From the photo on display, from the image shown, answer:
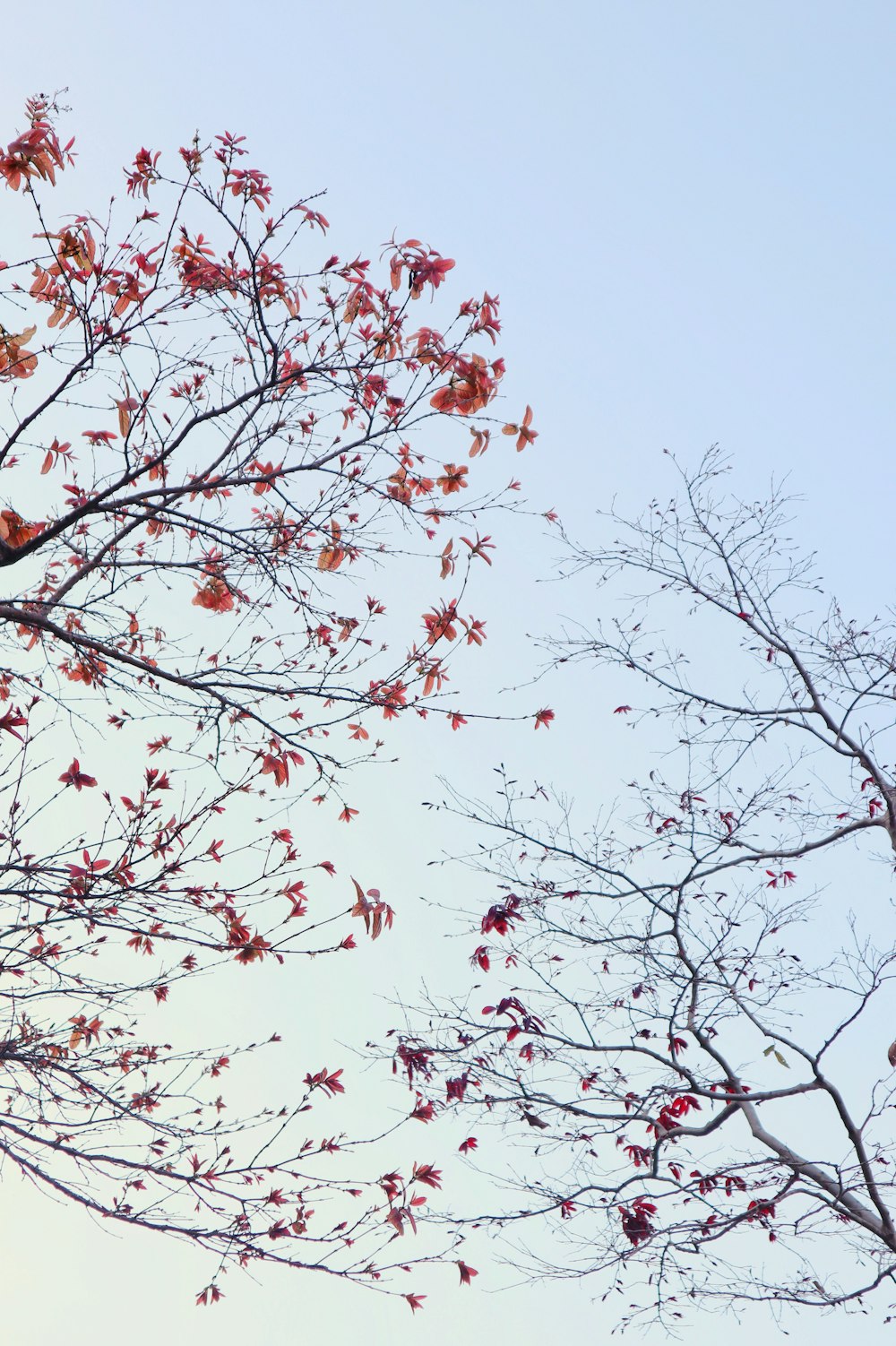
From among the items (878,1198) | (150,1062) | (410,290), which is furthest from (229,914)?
(878,1198)

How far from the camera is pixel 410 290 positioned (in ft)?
14.2

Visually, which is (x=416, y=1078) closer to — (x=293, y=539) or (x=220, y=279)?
(x=293, y=539)

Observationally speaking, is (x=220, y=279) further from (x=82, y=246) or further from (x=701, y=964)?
(x=701, y=964)

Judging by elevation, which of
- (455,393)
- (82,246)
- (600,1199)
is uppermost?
(455,393)

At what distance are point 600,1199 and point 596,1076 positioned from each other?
75 cm

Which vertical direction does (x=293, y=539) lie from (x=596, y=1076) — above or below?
above

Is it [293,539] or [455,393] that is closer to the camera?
[455,393]

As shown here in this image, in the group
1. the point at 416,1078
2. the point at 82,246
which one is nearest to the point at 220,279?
the point at 82,246

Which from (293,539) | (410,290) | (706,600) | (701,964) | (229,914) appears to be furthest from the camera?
Answer: (706,600)

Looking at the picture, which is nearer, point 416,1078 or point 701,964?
point 416,1078

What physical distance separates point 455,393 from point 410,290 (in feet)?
1.53

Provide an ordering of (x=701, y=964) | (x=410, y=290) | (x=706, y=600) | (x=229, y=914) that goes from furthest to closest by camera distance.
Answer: (x=706, y=600) → (x=701, y=964) → (x=410, y=290) → (x=229, y=914)

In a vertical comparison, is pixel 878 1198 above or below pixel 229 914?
above

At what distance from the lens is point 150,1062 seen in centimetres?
442
